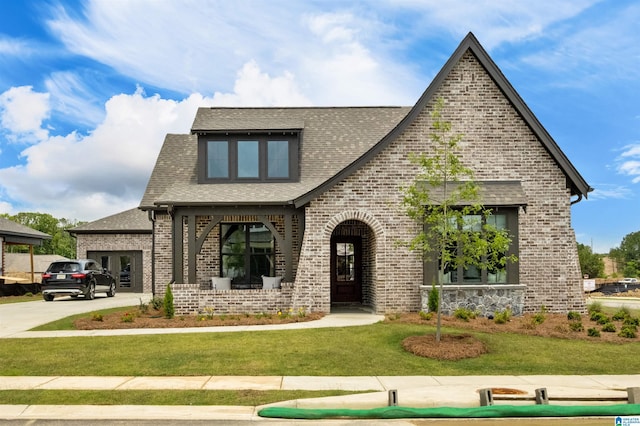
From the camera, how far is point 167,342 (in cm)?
1278

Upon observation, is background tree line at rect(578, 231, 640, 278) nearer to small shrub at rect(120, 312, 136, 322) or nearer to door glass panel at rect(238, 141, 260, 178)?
door glass panel at rect(238, 141, 260, 178)

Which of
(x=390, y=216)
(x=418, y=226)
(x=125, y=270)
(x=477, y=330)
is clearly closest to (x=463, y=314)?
(x=477, y=330)

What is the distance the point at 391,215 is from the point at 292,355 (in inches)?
287

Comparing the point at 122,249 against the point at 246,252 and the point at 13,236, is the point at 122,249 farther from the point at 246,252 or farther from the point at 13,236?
the point at 246,252

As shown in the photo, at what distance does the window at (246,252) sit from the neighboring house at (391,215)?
0.12ft

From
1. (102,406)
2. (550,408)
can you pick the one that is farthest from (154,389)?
(550,408)

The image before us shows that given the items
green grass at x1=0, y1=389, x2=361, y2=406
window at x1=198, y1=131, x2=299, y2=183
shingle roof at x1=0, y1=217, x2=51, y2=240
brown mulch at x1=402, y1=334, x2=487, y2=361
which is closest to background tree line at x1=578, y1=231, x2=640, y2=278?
window at x1=198, y1=131, x2=299, y2=183

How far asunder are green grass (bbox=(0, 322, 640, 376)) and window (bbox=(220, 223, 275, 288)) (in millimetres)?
6209

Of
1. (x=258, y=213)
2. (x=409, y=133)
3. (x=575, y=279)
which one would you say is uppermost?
(x=409, y=133)

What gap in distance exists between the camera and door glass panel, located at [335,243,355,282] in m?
20.4

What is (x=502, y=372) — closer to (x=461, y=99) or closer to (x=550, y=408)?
(x=550, y=408)

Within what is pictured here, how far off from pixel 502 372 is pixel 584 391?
181 centimetres

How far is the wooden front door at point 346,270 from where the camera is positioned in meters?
20.3

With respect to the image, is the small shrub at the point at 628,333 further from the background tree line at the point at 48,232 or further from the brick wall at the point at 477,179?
the background tree line at the point at 48,232
